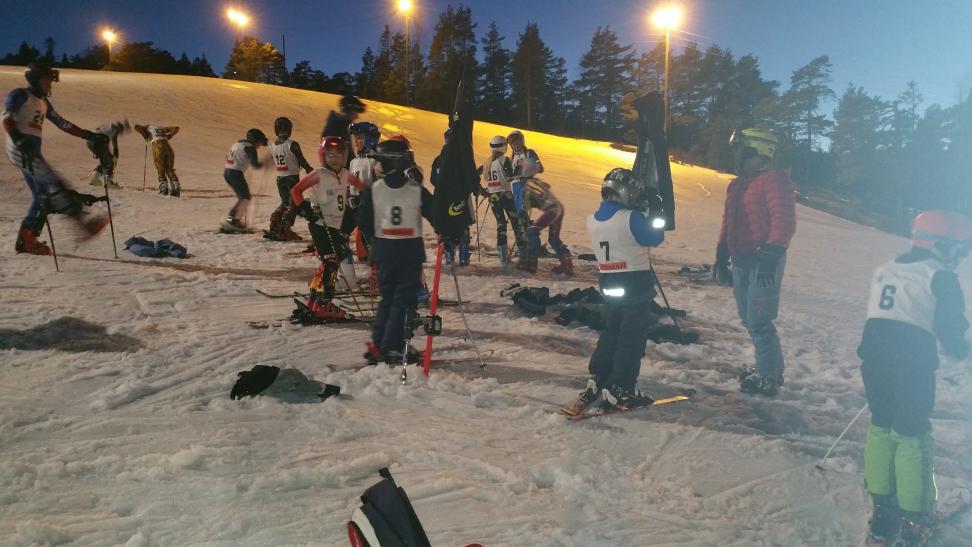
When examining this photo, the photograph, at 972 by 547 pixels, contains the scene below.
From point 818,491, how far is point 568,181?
75.8 feet

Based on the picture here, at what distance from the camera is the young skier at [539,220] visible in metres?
10.1

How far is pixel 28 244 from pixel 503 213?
7.49 metres

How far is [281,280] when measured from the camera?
28.5 feet

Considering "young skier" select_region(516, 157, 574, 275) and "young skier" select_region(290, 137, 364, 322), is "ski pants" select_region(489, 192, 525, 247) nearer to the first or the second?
"young skier" select_region(516, 157, 574, 275)

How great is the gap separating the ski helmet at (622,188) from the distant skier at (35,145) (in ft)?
24.2

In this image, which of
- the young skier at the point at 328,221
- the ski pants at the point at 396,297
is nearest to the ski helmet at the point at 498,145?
the young skier at the point at 328,221

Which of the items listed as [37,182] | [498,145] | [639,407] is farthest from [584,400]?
[37,182]

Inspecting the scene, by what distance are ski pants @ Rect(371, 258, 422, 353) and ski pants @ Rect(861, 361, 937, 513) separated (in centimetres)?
371

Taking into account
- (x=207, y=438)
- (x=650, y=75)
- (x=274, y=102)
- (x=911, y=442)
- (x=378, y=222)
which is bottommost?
(x=207, y=438)

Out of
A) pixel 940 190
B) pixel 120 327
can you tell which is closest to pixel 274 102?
pixel 120 327

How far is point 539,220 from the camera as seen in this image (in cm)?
1037

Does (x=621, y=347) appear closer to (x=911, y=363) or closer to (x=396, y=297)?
(x=911, y=363)

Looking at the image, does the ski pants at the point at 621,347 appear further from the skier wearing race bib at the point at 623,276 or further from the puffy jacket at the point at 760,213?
the puffy jacket at the point at 760,213

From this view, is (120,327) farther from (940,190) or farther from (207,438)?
(940,190)
